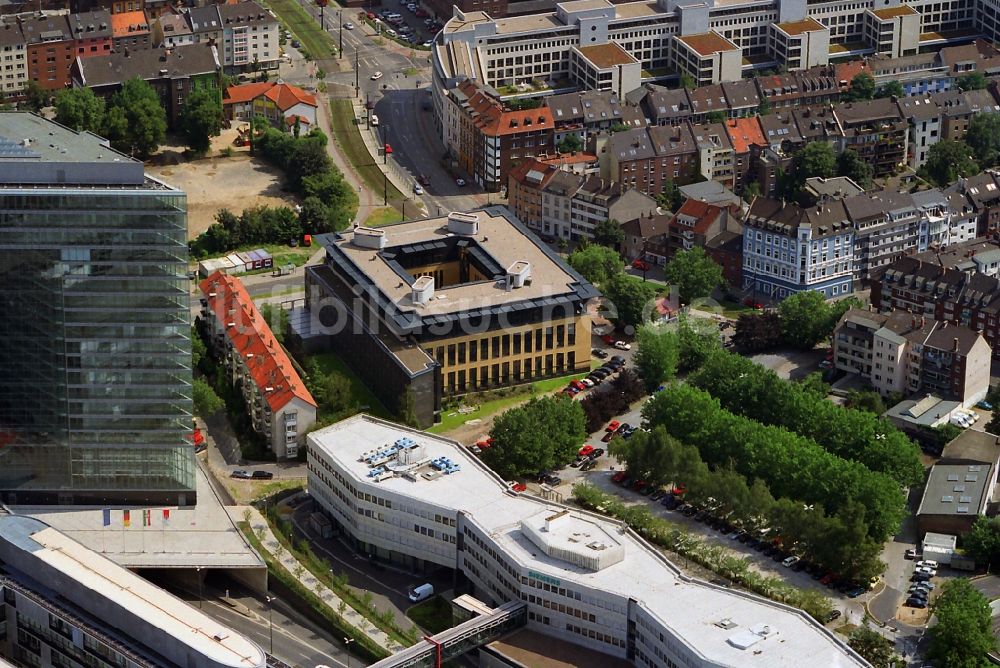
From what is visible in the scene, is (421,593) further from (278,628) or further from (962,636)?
(962,636)

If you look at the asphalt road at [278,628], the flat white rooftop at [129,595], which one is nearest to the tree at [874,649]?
the asphalt road at [278,628]

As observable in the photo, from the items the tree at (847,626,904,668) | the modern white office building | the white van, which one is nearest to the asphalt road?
the white van

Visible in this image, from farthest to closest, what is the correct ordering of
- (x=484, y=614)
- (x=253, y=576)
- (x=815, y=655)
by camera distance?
(x=253, y=576) → (x=484, y=614) → (x=815, y=655)

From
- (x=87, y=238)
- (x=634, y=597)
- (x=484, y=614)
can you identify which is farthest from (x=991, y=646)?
(x=87, y=238)

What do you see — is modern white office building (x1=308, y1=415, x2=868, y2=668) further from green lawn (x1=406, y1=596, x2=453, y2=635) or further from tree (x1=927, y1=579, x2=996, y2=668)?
tree (x1=927, y1=579, x2=996, y2=668)

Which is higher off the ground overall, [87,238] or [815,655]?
[87,238]

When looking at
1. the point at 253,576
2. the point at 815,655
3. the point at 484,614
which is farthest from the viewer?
the point at 253,576

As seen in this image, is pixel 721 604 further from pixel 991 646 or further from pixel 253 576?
pixel 253 576
